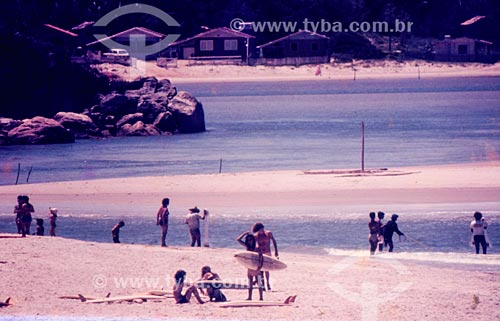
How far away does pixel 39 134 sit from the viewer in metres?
54.0

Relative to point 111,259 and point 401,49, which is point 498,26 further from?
point 111,259

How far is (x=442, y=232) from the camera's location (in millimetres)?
24219

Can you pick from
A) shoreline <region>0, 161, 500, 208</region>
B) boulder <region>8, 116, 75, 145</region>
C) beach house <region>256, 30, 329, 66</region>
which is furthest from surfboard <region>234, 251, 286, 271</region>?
beach house <region>256, 30, 329, 66</region>

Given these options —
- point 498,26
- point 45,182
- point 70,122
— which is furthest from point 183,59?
point 45,182

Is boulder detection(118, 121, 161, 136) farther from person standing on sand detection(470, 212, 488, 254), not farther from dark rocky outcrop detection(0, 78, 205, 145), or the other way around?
person standing on sand detection(470, 212, 488, 254)

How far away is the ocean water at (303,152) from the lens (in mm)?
24812

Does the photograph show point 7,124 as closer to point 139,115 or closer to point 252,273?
point 139,115

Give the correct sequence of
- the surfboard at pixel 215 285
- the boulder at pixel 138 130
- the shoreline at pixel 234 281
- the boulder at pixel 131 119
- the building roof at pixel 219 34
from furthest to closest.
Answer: the building roof at pixel 219 34 → the boulder at pixel 131 119 → the boulder at pixel 138 130 → the surfboard at pixel 215 285 → the shoreline at pixel 234 281

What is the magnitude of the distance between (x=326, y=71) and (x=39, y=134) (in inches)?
2546

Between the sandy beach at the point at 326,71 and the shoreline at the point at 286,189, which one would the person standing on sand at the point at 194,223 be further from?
the sandy beach at the point at 326,71

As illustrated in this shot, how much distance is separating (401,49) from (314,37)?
1310cm

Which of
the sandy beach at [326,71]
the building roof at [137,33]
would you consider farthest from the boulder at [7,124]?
the building roof at [137,33]

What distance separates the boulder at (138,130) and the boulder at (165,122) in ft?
1.15

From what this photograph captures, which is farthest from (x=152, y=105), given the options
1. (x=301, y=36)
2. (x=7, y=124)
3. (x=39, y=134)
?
(x=301, y=36)
